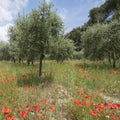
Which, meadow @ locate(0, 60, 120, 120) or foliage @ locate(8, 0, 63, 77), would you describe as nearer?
meadow @ locate(0, 60, 120, 120)

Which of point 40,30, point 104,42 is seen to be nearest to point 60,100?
point 40,30

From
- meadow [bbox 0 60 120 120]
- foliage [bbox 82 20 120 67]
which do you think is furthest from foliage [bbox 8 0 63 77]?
foliage [bbox 82 20 120 67]

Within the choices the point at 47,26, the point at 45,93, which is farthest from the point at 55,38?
the point at 45,93

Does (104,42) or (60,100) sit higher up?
(104,42)

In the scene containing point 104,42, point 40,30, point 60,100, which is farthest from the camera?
point 104,42

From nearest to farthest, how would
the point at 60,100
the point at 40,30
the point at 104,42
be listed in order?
the point at 60,100 → the point at 40,30 → the point at 104,42

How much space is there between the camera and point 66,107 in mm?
4938

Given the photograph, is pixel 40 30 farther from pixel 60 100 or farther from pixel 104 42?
pixel 104 42

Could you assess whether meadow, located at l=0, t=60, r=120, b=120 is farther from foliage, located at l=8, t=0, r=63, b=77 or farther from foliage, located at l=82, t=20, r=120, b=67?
foliage, located at l=82, t=20, r=120, b=67

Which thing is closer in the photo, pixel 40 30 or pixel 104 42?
pixel 40 30

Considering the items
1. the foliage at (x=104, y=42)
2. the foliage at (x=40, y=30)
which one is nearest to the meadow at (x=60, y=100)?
the foliage at (x=40, y=30)

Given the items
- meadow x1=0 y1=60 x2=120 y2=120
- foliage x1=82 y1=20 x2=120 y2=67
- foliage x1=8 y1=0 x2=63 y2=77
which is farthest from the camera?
foliage x1=82 y1=20 x2=120 y2=67

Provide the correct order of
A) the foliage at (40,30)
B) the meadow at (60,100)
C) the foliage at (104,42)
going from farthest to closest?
the foliage at (104,42) < the foliage at (40,30) < the meadow at (60,100)

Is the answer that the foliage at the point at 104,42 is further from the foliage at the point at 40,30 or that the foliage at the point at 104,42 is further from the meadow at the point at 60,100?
the foliage at the point at 40,30
